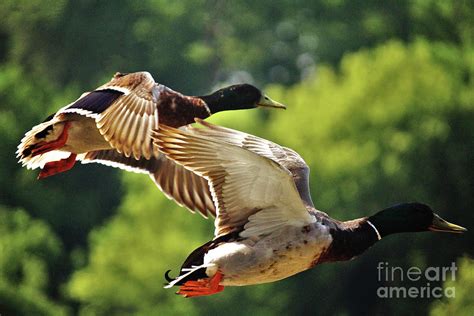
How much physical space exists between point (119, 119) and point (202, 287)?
4.23 ft

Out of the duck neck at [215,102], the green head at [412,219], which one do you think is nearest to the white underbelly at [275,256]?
the green head at [412,219]

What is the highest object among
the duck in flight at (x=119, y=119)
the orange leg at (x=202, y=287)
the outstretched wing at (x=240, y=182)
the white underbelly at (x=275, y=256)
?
the duck in flight at (x=119, y=119)

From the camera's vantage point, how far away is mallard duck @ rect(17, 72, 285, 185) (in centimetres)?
917

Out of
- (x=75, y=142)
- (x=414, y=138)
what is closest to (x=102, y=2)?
(x=414, y=138)

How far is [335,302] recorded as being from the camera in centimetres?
2408

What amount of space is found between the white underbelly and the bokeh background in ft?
39.4

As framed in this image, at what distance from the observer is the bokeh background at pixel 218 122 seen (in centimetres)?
2467

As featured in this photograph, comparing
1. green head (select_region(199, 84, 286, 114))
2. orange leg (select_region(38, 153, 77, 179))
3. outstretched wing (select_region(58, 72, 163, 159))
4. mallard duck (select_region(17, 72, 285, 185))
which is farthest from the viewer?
green head (select_region(199, 84, 286, 114))

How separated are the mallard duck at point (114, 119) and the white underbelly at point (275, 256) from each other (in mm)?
868

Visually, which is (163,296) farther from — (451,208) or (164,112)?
(164,112)

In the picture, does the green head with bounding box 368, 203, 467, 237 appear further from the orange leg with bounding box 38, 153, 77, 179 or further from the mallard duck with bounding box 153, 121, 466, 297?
the orange leg with bounding box 38, 153, 77, 179

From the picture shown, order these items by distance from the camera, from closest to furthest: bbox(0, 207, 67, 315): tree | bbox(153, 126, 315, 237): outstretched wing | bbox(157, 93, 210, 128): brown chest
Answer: bbox(153, 126, 315, 237): outstretched wing
bbox(157, 93, 210, 128): brown chest
bbox(0, 207, 67, 315): tree

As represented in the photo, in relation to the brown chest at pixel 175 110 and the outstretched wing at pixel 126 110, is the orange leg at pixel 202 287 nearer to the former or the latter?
the outstretched wing at pixel 126 110

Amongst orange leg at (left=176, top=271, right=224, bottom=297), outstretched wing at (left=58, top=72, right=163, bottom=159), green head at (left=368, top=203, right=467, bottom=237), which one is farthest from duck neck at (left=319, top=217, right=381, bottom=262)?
outstretched wing at (left=58, top=72, right=163, bottom=159)
